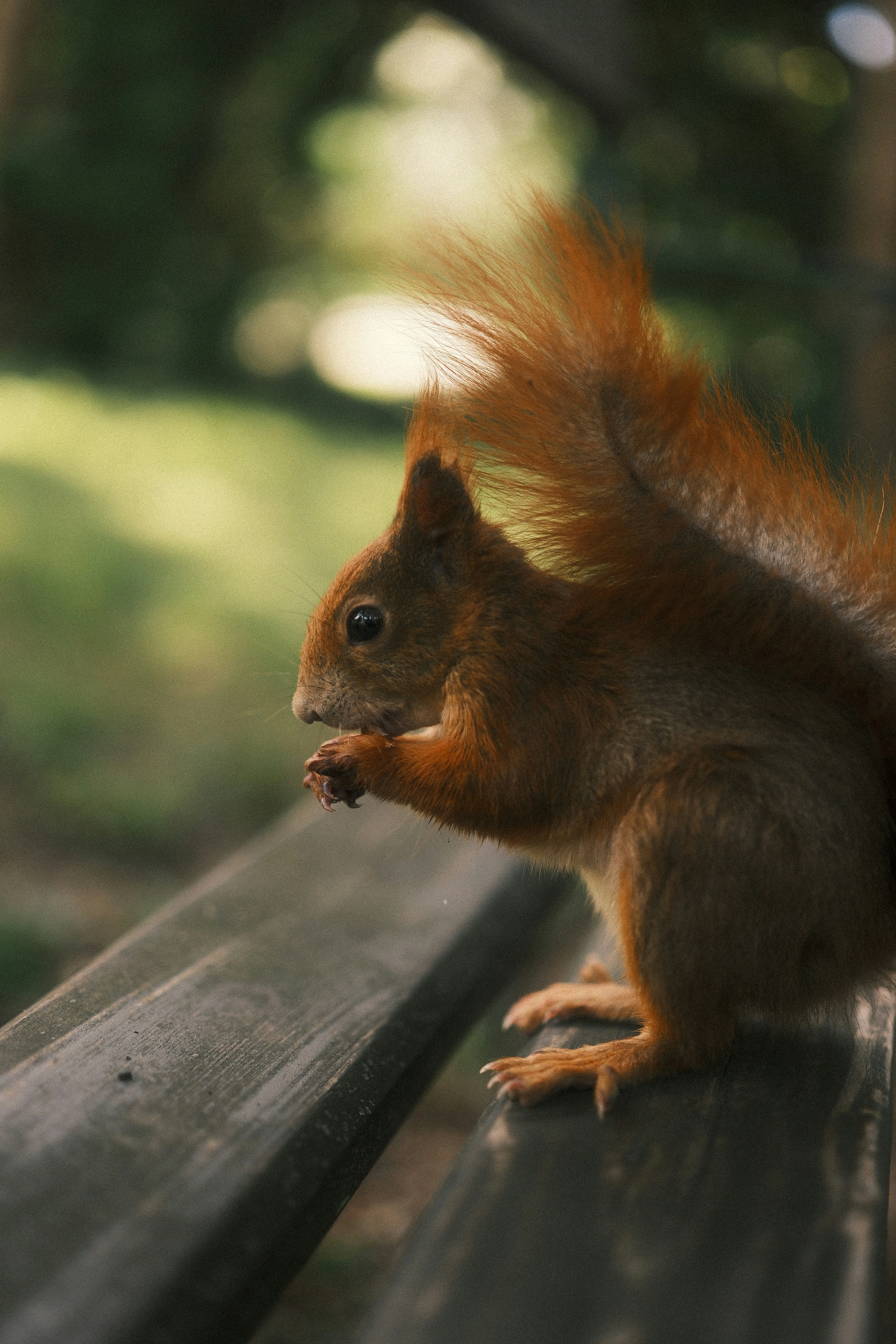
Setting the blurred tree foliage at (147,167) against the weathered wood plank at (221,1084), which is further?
the blurred tree foliage at (147,167)

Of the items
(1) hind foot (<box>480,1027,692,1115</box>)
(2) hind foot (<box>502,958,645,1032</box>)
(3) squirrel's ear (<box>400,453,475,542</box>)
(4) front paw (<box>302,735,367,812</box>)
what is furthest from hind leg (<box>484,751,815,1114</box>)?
(3) squirrel's ear (<box>400,453,475,542</box>)

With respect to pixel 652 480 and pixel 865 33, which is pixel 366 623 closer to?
pixel 652 480

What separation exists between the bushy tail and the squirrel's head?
130 millimetres

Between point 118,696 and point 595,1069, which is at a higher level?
point 595,1069

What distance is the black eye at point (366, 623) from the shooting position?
3.18ft

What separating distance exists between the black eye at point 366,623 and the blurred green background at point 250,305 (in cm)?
19

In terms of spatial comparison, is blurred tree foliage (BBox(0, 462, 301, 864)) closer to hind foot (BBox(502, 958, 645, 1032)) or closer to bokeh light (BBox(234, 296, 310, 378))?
hind foot (BBox(502, 958, 645, 1032))

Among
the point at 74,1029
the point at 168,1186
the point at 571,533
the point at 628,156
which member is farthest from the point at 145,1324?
the point at 628,156

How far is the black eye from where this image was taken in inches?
38.2

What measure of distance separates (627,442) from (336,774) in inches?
12.7

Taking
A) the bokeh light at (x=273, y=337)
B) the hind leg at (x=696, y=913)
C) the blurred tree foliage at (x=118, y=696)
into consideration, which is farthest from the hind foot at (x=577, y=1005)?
the bokeh light at (x=273, y=337)

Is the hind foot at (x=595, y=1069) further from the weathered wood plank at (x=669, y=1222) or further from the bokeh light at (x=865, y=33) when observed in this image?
the bokeh light at (x=865, y=33)

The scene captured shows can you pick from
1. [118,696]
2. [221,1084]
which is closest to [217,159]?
[118,696]

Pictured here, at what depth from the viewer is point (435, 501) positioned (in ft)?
3.14
